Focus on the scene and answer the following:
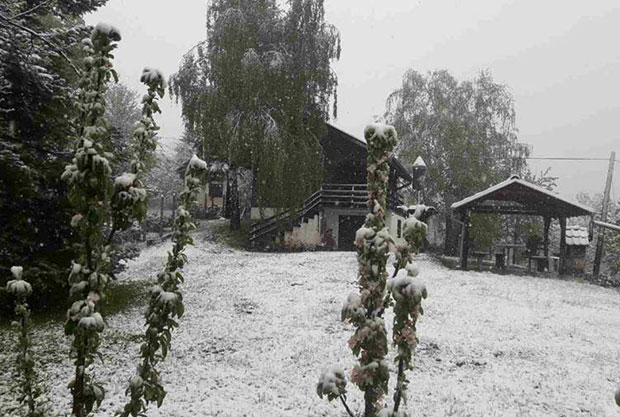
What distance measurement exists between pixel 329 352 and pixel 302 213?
14279 millimetres

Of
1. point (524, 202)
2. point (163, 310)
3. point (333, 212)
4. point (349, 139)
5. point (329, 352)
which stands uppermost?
point (349, 139)

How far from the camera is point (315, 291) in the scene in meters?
12.7

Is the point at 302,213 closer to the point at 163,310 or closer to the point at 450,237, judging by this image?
the point at 450,237

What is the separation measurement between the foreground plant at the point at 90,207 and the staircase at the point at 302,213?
1775 cm

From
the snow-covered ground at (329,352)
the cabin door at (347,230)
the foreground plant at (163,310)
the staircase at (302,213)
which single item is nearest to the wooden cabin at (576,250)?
the snow-covered ground at (329,352)

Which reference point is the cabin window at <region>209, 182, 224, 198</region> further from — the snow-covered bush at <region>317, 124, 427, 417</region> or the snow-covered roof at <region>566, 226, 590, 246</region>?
the snow-covered bush at <region>317, 124, 427, 417</region>

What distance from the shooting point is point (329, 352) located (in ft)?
26.3

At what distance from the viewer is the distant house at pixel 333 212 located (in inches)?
860

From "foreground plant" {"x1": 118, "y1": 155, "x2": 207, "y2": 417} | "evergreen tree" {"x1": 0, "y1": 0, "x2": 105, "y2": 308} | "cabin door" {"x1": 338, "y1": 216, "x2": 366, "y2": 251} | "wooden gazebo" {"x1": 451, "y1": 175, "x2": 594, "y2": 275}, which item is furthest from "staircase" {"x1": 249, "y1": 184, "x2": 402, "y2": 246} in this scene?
"foreground plant" {"x1": 118, "y1": 155, "x2": 207, "y2": 417}

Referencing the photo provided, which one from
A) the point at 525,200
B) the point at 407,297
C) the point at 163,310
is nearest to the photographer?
the point at 407,297

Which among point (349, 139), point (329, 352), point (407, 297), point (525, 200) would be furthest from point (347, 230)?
point (407, 297)

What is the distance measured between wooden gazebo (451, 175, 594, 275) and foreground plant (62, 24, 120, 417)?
17672mm

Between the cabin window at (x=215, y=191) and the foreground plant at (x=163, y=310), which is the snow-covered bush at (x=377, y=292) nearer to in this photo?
the foreground plant at (x=163, y=310)

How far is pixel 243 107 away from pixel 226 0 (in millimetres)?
5486
